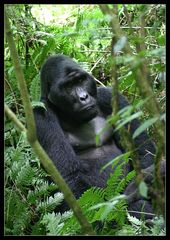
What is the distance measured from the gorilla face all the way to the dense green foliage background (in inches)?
9.4

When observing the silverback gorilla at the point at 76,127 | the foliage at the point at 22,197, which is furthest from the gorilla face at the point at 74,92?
A: the foliage at the point at 22,197

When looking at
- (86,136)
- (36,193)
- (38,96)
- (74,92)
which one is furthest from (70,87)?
(36,193)

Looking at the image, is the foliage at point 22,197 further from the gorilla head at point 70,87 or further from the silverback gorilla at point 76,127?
the gorilla head at point 70,87

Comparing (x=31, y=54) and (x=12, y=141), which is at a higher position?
(x=31, y=54)

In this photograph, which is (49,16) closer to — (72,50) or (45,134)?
(72,50)

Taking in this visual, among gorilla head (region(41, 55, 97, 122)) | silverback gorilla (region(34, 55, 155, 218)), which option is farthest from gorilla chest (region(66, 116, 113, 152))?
gorilla head (region(41, 55, 97, 122))

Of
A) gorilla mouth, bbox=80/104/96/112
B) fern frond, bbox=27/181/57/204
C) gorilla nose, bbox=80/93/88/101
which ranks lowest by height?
fern frond, bbox=27/181/57/204

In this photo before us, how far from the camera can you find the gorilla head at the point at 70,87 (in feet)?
13.1

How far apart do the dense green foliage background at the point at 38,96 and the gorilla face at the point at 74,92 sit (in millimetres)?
239

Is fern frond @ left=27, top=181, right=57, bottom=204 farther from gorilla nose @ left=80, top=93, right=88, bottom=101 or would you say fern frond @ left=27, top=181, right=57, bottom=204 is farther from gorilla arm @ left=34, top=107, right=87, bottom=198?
gorilla nose @ left=80, top=93, right=88, bottom=101

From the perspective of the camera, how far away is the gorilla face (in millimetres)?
3986
